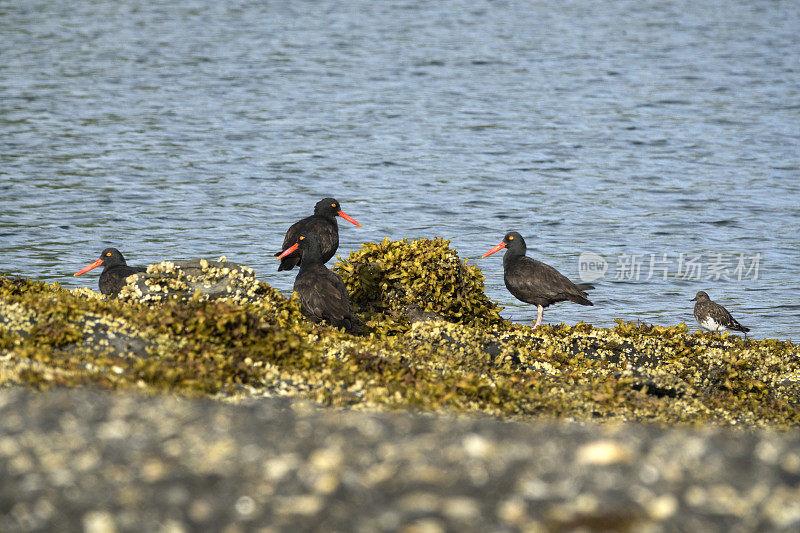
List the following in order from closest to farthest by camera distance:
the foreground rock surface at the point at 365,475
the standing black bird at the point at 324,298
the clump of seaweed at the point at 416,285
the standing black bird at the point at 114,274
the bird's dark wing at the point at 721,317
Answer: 1. the foreground rock surface at the point at 365,475
2. the standing black bird at the point at 324,298
3. the clump of seaweed at the point at 416,285
4. the standing black bird at the point at 114,274
5. the bird's dark wing at the point at 721,317

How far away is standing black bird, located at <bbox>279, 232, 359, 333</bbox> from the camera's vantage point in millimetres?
11297

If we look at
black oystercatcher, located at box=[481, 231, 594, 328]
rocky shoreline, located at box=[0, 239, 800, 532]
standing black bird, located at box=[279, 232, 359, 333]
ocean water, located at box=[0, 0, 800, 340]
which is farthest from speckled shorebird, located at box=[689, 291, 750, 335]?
standing black bird, located at box=[279, 232, 359, 333]

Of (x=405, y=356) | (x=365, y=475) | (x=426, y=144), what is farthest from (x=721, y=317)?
(x=426, y=144)

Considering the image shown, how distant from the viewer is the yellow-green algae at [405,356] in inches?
321

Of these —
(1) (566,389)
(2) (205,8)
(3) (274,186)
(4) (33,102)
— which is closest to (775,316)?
(1) (566,389)

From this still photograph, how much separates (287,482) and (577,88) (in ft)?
125

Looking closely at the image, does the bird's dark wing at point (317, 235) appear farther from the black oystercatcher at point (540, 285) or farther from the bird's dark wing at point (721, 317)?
the bird's dark wing at point (721, 317)

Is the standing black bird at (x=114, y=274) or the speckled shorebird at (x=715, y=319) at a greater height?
the standing black bird at (x=114, y=274)

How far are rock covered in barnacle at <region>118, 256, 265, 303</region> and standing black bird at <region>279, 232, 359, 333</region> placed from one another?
725 millimetres

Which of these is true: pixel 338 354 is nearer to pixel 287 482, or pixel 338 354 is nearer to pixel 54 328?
pixel 54 328

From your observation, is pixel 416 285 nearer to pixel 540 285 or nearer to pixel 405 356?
pixel 540 285

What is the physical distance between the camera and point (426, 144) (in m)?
30.5

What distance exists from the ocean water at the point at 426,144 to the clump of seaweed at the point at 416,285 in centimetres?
349

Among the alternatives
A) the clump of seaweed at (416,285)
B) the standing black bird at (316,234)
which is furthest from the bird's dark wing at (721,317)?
the standing black bird at (316,234)
